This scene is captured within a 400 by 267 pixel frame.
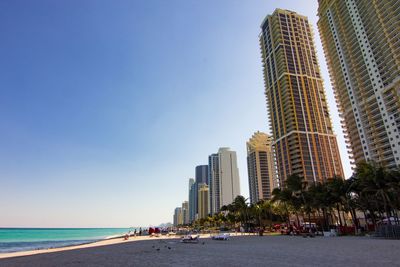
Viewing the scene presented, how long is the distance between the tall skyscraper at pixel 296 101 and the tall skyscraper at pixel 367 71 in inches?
530

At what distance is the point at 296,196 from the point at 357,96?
2549 inches

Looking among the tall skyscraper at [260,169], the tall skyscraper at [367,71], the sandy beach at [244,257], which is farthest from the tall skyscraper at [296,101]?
the sandy beach at [244,257]

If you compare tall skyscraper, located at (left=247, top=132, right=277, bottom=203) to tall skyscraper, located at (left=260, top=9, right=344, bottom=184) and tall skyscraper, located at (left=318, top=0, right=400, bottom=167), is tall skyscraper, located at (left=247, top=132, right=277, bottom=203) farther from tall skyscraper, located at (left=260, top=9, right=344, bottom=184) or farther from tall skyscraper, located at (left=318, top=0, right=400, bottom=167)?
tall skyscraper, located at (left=318, top=0, right=400, bottom=167)

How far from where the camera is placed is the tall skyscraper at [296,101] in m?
116

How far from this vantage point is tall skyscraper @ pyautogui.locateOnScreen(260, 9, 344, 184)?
116 meters

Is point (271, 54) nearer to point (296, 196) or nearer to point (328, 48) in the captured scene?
point (328, 48)

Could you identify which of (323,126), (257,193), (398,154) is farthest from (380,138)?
(257,193)

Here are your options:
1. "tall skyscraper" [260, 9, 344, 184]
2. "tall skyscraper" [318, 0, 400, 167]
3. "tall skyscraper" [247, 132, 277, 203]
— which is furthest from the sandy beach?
"tall skyscraper" [247, 132, 277, 203]

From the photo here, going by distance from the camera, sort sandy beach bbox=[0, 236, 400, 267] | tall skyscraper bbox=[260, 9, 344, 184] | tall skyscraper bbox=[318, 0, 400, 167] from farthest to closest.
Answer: tall skyscraper bbox=[260, 9, 344, 184] < tall skyscraper bbox=[318, 0, 400, 167] < sandy beach bbox=[0, 236, 400, 267]

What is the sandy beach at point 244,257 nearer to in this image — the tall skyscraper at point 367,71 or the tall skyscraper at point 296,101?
the tall skyscraper at point 367,71

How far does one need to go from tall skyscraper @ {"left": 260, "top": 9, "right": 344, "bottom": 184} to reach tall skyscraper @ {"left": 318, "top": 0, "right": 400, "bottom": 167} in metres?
13.5

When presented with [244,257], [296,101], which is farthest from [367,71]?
[244,257]

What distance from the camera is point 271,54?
473ft

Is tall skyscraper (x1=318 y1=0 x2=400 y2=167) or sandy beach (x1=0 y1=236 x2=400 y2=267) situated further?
tall skyscraper (x1=318 y1=0 x2=400 y2=167)
